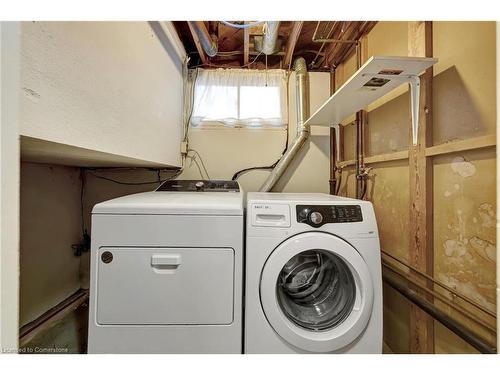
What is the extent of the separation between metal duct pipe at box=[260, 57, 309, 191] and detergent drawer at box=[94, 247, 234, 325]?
1168 millimetres

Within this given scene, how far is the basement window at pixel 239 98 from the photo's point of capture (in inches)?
80.0

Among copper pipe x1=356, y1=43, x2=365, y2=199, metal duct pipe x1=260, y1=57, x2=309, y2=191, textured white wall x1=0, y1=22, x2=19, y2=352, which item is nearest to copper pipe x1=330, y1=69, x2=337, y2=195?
metal duct pipe x1=260, y1=57, x2=309, y2=191

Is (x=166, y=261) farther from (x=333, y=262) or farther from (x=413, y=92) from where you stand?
(x=413, y=92)

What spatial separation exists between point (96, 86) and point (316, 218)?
107 cm

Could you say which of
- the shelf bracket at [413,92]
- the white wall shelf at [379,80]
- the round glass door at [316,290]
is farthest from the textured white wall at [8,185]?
the shelf bracket at [413,92]

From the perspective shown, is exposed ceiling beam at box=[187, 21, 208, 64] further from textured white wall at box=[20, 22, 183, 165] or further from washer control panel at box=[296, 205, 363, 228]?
washer control panel at box=[296, 205, 363, 228]

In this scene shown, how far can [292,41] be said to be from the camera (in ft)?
5.41

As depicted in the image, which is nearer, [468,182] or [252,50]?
[468,182]

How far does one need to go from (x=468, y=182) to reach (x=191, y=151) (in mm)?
1906

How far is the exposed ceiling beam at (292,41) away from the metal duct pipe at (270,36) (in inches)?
4.5

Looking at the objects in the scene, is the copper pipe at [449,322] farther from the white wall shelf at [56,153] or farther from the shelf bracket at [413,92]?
the white wall shelf at [56,153]

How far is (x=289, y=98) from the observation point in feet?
6.81
